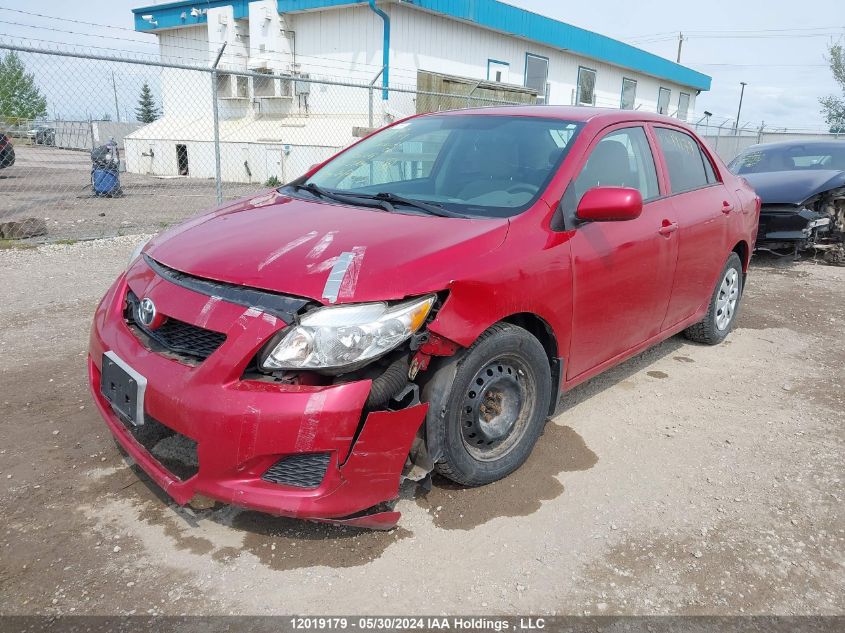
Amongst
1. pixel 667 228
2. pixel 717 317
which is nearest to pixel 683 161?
pixel 667 228

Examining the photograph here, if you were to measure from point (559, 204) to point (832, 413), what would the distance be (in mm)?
2333

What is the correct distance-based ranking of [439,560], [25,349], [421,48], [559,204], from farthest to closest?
[421,48] < [25,349] < [559,204] < [439,560]

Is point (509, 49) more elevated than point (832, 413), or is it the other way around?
point (509, 49)

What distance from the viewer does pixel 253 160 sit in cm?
1781

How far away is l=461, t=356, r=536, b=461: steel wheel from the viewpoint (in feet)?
8.88

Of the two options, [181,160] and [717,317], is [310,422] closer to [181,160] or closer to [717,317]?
[717,317]

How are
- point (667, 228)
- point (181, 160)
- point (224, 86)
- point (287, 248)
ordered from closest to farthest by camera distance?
point (287, 248), point (667, 228), point (224, 86), point (181, 160)

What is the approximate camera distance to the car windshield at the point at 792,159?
8797 mm

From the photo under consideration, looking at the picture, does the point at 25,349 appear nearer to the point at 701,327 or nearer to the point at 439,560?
the point at 439,560

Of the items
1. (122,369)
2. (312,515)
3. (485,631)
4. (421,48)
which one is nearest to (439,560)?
(485,631)

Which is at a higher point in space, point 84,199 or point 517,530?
point 84,199

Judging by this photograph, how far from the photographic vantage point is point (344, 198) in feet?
10.8

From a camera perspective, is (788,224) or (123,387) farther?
(788,224)

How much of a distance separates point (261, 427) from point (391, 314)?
61 cm
